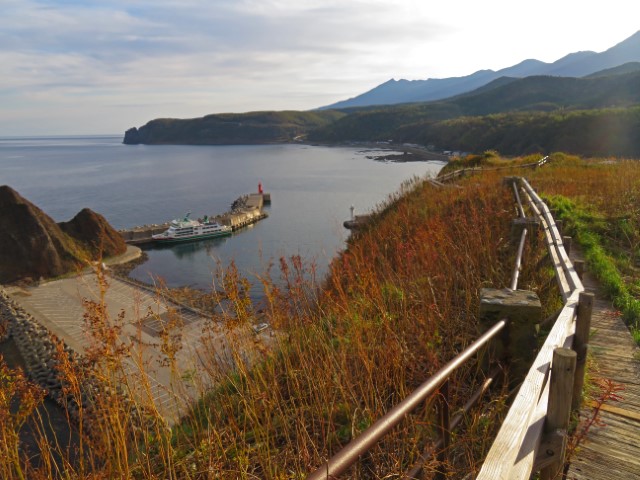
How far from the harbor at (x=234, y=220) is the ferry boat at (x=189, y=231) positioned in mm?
1311

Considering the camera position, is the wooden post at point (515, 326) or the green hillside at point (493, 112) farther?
the green hillside at point (493, 112)

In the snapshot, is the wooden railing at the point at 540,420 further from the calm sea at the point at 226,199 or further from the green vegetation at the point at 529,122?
the green vegetation at the point at 529,122


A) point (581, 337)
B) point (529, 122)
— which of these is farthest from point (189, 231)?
point (529, 122)

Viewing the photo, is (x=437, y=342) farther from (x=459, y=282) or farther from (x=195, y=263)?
(x=195, y=263)

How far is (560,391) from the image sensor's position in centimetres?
221

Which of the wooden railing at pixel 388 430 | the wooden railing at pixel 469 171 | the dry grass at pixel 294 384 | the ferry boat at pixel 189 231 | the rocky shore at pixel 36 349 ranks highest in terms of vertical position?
the wooden railing at pixel 469 171

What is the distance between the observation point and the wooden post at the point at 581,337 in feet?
10.8

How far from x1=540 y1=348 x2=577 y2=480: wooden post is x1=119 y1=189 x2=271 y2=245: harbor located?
44.4 m

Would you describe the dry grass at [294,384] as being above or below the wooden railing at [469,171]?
below

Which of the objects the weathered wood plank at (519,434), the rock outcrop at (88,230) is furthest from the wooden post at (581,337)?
the rock outcrop at (88,230)

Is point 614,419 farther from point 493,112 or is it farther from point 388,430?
point 493,112

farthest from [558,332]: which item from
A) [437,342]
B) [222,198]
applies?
[222,198]

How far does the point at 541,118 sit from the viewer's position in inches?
3551

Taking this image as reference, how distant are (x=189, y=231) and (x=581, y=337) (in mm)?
42913
